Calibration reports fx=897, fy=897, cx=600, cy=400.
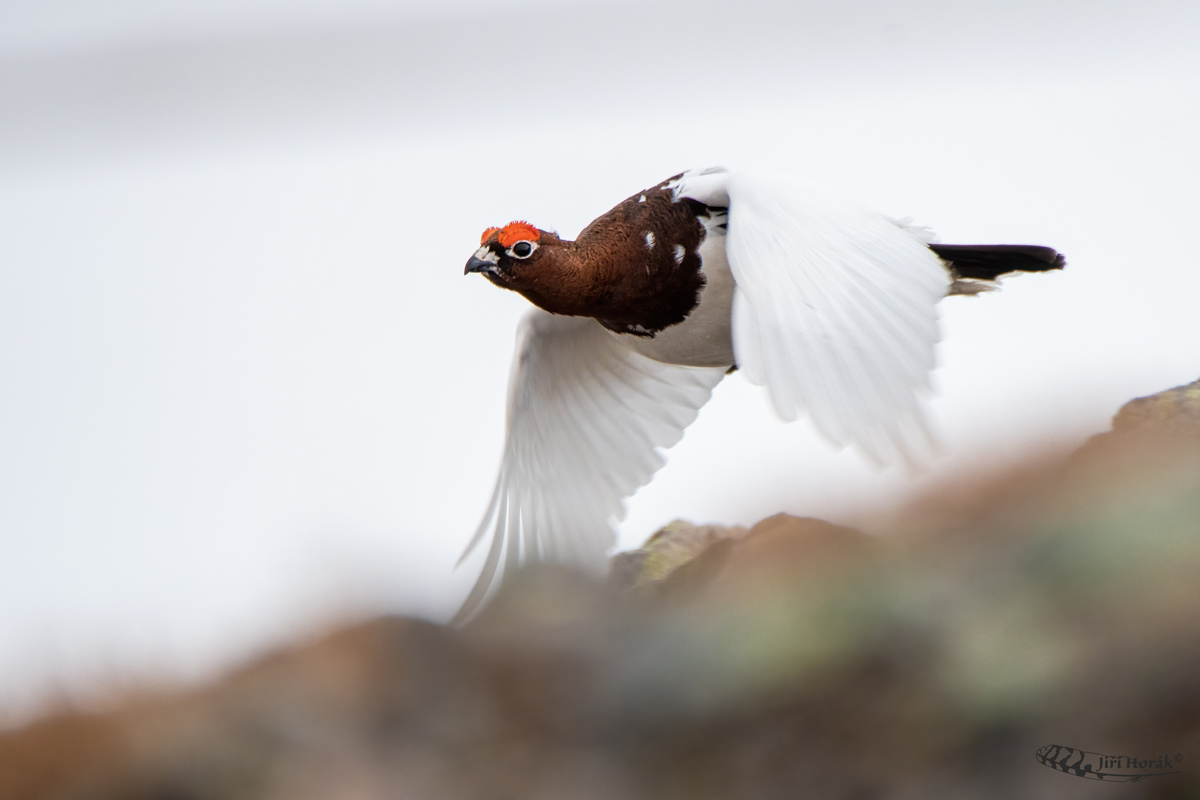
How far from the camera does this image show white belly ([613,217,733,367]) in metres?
0.95

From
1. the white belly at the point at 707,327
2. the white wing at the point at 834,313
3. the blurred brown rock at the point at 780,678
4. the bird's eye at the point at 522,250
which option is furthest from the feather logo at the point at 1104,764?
the bird's eye at the point at 522,250

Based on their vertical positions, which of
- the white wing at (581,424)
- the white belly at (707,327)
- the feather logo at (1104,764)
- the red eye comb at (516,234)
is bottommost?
the feather logo at (1104,764)

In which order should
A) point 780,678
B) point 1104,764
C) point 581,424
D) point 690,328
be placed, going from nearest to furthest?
point 1104,764, point 780,678, point 690,328, point 581,424

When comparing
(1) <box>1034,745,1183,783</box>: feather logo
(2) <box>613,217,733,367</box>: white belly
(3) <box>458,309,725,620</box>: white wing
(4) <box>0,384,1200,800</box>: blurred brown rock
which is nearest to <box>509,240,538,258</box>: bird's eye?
(2) <box>613,217,733,367</box>: white belly

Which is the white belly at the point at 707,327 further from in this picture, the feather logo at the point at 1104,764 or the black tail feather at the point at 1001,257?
the feather logo at the point at 1104,764

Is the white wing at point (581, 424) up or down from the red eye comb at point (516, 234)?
down

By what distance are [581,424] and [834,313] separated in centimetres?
59

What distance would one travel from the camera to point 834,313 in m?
0.72

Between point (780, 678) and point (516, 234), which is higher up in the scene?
point (516, 234)

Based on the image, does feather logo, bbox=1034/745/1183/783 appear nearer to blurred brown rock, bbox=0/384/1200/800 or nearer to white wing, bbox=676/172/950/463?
blurred brown rock, bbox=0/384/1200/800

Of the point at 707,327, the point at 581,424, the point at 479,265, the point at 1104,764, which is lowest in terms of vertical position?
the point at 1104,764

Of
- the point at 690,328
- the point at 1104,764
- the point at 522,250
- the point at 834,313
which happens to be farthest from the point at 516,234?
the point at 1104,764

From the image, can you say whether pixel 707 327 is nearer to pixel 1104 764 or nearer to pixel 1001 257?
pixel 1001 257

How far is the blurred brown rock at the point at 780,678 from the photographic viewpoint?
733mm
